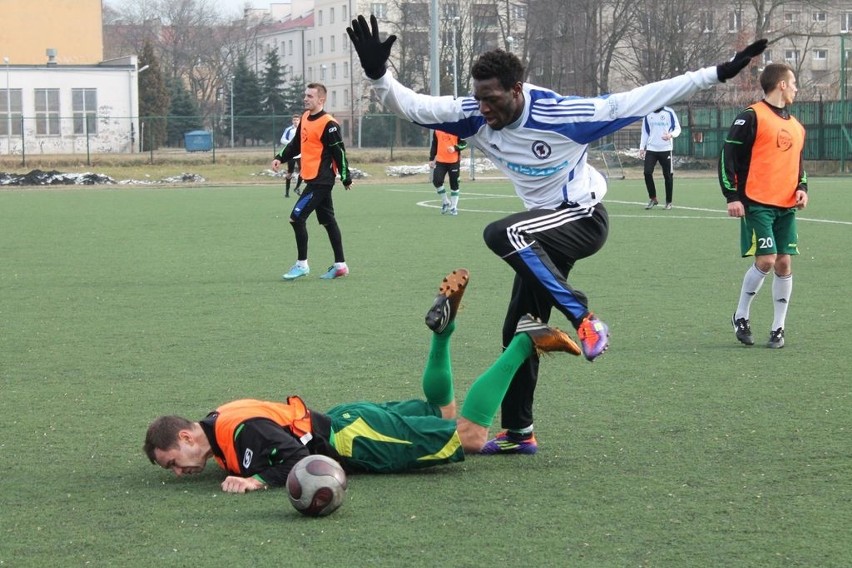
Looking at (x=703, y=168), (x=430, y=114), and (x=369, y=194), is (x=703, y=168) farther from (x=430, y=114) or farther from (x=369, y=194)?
(x=430, y=114)

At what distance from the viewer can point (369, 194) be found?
32594 mm

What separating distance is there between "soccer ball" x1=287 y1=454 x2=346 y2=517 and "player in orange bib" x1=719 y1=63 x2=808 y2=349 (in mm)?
4757

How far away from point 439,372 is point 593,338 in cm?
81

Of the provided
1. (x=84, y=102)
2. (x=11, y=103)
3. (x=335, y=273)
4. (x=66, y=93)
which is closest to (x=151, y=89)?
(x=84, y=102)

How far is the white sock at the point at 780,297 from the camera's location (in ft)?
27.9

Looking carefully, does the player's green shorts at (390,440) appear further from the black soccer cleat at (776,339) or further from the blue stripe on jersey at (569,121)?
the black soccer cleat at (776,339)

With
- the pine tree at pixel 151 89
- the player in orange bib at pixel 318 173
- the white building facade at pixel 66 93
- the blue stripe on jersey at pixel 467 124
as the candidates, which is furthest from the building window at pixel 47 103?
the blue stripe on jersey at pixel 467 124

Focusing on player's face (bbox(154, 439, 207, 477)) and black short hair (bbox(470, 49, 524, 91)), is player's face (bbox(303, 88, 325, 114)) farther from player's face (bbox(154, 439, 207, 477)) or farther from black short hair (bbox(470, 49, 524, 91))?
player's face (bbox(154, 439, 207, 477))

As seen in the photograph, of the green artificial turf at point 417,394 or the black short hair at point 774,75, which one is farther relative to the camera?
the black short hair at point 774,75

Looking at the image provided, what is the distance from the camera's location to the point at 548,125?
212 inches

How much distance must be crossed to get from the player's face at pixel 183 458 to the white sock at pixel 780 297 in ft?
15.9

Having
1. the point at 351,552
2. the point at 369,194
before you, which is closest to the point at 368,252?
the point at 351,552

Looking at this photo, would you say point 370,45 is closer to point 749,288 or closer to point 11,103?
point 749,288

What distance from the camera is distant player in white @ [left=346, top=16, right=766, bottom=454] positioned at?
5.28 metres
